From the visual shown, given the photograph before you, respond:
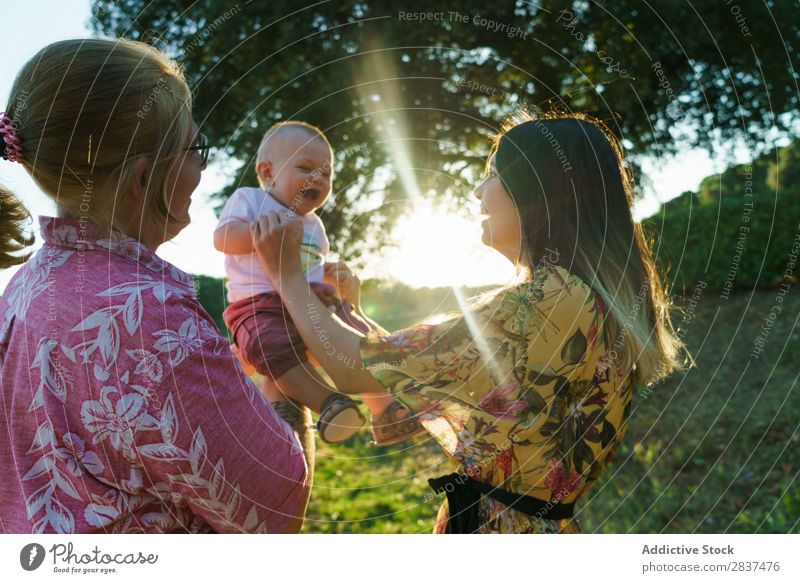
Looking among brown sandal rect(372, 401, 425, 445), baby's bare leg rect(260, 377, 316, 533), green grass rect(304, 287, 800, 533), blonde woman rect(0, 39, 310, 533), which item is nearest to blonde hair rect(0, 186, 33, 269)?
blonde woman rect(0, 39, 310, 533)

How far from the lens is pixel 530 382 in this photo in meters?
1.74

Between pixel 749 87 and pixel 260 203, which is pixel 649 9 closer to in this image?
pixel 749 87

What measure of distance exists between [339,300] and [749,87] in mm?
5749

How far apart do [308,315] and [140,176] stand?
56 centimetres

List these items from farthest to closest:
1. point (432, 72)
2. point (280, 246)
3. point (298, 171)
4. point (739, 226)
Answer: point (739, 226) < point (432, 72) < point (298, 171) < point (280, 246)

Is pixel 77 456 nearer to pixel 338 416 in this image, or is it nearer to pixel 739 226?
pixel 338 416

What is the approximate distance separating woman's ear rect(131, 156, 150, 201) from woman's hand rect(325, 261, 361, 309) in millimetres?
1060

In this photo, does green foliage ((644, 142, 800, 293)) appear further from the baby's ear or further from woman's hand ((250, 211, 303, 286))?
woman's hand ((250, 211, 303, 286))

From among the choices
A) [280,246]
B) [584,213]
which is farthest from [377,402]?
[584,213]

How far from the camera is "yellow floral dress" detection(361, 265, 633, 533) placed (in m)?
1.69

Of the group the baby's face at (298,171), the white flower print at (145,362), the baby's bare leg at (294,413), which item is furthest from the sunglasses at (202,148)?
the baby's bare leg at (294,413)

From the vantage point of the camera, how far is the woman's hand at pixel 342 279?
8.43 ft

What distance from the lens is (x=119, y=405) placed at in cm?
139
